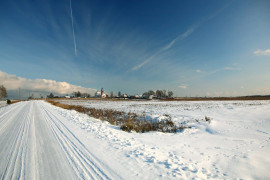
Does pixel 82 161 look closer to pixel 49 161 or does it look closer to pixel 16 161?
pixel 49 161

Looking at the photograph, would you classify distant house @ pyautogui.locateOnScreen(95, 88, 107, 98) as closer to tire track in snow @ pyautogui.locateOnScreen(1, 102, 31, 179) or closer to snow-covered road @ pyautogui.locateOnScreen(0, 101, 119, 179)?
tire track in snow @ pyautogui.locateOnScreen(1, 102, 31, 179)

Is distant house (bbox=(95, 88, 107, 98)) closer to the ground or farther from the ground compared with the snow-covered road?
farther from the ground

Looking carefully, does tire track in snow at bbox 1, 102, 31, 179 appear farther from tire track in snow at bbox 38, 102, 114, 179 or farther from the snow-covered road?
tire track in snow at bbox 38, 102, 114, 179

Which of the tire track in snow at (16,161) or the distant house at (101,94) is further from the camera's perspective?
the distant house at (101,94)

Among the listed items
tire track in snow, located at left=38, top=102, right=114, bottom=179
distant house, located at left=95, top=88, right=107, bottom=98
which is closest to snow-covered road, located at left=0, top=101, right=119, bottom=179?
tire track in snow, located at left=38, top=102, right=114, bottom=179

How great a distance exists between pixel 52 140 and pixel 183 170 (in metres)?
5.05

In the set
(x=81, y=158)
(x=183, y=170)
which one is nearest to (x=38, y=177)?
(x=81, y=158)

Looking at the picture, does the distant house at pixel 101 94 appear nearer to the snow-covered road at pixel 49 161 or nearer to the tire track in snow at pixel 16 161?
the tire track in snow at pixel 16 161

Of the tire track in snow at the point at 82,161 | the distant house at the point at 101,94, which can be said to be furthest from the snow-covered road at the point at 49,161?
the distant house at the point at 101,94

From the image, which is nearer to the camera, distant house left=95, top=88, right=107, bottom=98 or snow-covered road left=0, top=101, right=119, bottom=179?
snow-covered road left=0, top=101, right=119, bottom=179

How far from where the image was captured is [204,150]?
4.65 metres

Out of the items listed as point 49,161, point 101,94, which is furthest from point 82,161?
point 101,94

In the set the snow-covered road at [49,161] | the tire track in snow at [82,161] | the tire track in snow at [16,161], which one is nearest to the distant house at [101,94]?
the tire track in snow at [16,161]

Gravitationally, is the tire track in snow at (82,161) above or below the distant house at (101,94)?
below
